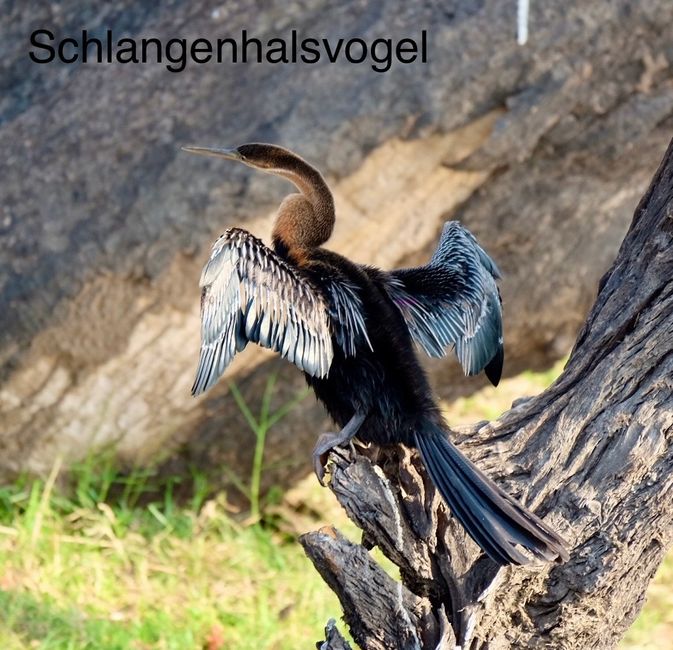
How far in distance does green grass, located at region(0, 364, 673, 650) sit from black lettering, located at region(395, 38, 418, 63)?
4.94 feet

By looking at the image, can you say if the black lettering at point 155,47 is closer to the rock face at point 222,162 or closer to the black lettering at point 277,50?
the rock face at point 222,162

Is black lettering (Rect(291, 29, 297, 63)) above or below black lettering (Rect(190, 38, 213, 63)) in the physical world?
above

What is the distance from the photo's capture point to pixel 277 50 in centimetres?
494

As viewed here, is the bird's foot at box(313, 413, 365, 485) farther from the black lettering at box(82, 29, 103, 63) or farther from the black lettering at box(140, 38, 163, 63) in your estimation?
Answer: the black lettering at box(82, 29, 103, 63)

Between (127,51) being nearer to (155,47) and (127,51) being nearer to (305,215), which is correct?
(155,47)

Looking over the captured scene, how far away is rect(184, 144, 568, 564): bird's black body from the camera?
276 centimetres

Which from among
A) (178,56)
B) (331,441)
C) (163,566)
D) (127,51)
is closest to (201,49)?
(178,56)

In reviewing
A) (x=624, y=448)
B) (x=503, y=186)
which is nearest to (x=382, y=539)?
(x=624, y=448)

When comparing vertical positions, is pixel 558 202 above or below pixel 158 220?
above

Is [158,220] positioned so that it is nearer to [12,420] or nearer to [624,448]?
[12,420]

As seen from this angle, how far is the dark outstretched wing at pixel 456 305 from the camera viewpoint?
10.3ft

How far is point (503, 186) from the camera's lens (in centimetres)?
507

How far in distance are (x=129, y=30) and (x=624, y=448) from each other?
3307 millimetres

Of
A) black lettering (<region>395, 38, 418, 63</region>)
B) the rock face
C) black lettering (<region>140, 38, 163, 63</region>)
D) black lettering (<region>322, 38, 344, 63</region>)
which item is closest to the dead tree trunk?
the rock face
